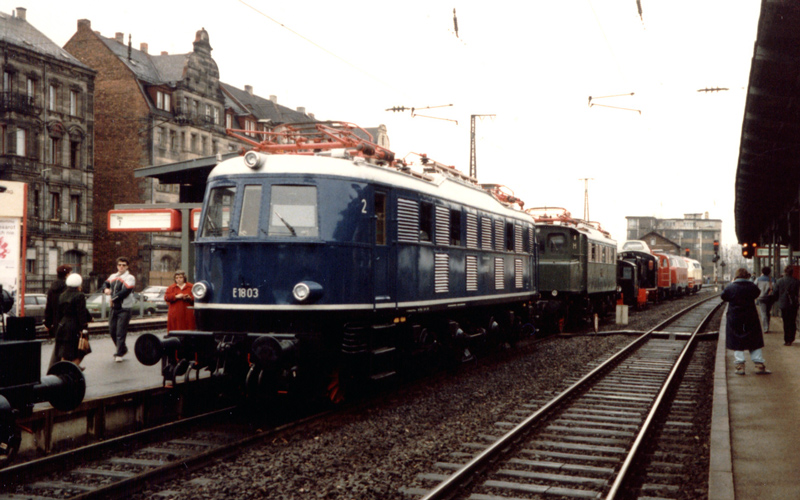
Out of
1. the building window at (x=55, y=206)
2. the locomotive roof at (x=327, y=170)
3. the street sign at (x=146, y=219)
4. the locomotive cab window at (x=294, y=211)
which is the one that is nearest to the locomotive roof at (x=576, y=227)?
the street sign at (x=146, y=219)

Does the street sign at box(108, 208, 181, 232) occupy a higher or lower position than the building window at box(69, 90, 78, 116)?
lower

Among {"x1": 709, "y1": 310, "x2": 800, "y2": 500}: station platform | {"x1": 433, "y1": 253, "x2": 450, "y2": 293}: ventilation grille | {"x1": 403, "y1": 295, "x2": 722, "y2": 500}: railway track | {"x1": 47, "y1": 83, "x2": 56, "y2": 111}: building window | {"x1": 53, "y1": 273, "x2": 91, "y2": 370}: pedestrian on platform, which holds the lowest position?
{"x1": 403, "y1": 295, "x2": 722, "y2": 500}: railway track

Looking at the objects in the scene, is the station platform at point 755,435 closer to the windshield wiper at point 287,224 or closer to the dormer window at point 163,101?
the windshield wiper at point 287,224

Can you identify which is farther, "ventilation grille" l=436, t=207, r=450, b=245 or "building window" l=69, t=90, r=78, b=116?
"building window" l=69, t=90, r=78, b=116

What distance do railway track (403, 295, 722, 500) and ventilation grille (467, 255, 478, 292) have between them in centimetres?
253

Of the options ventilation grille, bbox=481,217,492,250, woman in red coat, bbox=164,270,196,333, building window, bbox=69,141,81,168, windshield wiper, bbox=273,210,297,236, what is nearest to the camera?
windshield wiper, bbox=273,210,297,236

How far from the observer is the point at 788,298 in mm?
17906

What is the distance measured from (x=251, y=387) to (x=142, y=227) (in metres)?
8.21

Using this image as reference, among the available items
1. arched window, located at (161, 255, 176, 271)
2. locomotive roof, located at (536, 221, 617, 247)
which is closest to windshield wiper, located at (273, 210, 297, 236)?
locomotive roof, located at (536, 221, 617, 247)

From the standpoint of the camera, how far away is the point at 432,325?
13102 mm

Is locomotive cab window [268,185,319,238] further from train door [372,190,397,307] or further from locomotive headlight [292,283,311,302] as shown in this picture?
train door [372,190,397,307]

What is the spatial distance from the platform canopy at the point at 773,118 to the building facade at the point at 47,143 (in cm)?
3360

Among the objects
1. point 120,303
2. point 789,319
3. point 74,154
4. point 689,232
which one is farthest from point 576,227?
point 689,232

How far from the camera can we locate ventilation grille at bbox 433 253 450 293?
40.9ft
